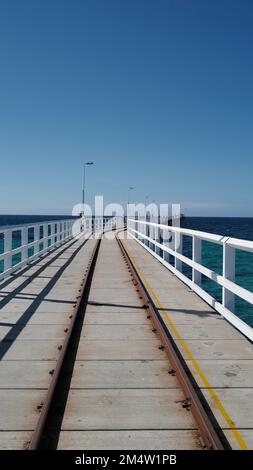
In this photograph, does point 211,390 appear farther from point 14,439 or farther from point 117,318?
point 117,318

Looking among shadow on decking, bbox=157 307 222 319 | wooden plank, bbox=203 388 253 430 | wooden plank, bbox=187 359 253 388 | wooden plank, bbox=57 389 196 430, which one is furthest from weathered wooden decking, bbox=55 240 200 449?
shadow on decking, bbox=157 307 222 319

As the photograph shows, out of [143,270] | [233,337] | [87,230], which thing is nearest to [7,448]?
[233,337]

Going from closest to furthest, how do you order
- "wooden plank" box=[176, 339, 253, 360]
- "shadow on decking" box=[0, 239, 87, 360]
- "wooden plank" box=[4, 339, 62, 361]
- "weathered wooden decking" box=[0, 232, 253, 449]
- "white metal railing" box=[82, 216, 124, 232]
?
"weathered wooden decking" box=[0, 232, 253, 449]
"wooden plank" box=[4, 339, 62, 361]
"wooden plank" box=[176, 339, 253, 360]
"shadow on decking" box=[0, 239, 87, 360]
"white metal railing" box=[82, 216, 124, 232]

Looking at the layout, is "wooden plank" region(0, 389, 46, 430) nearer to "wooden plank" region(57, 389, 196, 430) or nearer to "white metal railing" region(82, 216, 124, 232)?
"wooden plank" region(57, 389, 196, 430)

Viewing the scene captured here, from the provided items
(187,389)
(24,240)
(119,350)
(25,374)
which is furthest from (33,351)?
(24,240)

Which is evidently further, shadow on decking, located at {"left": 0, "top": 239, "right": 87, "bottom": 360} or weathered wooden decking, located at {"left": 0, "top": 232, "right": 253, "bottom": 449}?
shadow on decking, located at {"left": 0, "top": 239, "right": 87, "bottom": 360}

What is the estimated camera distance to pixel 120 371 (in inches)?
228

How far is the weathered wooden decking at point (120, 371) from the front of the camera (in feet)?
13.9

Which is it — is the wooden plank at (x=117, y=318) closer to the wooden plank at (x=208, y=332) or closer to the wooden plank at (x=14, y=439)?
the wooden plank at (x=208, y=332)

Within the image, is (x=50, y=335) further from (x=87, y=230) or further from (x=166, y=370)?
(x=87, y=230)

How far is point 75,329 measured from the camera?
7.79 metres

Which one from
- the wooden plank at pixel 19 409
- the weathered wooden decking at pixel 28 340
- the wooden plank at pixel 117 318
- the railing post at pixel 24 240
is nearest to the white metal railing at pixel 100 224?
the railing post at pixel 24 240

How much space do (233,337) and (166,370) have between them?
75.6 inches

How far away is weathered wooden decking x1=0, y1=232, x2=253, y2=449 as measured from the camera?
4227mm
